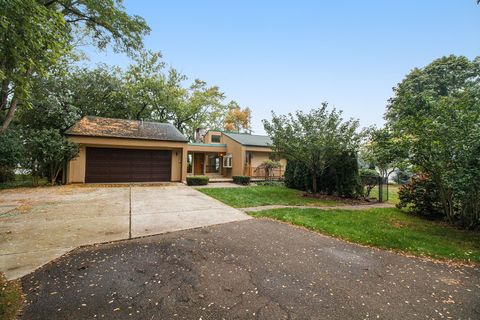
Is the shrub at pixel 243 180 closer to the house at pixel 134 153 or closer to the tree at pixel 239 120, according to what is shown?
the house at pixel 134 153

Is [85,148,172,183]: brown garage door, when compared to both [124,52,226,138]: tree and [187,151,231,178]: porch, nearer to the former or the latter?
[187,151,231,178]: porch

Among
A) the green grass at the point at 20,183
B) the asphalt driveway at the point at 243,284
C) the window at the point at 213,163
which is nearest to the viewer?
the asphalt driveway at the point at 243,284

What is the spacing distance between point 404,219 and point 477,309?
18.1ft

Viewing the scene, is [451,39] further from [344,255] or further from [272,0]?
[344,255]

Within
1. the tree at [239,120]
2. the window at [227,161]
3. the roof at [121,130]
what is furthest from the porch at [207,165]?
the tree at [239,120]

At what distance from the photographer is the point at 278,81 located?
16.5m

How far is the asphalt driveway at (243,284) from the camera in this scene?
2.33 m

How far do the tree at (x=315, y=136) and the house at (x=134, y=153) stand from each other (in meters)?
2.29

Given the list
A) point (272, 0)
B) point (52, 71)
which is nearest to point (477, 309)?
point (272, 0)

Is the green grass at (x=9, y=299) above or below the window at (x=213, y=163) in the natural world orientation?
below

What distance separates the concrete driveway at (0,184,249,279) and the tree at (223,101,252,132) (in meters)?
29.8

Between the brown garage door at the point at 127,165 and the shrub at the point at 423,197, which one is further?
the brown garage door at the point at 127,165

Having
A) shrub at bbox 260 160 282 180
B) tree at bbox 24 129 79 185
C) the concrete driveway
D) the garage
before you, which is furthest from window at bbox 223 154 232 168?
→ the concrete driveway

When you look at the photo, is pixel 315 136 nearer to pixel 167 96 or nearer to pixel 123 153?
pixel 123 153
